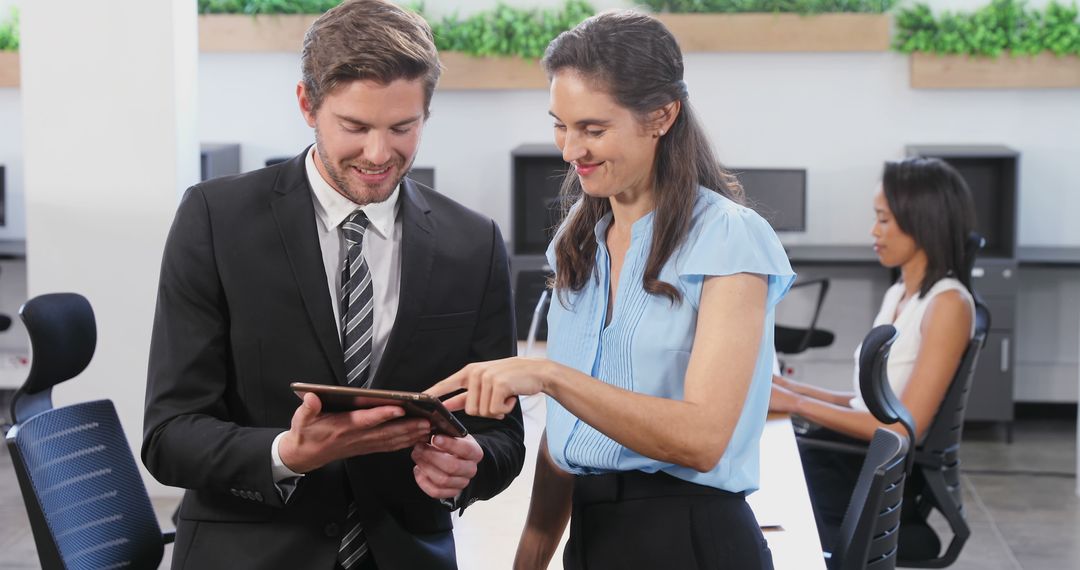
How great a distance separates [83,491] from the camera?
2.57 meters

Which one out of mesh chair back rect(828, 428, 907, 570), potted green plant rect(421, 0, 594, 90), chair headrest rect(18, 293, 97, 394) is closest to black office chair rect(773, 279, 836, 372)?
potted green plant rect(421, 0, 594, 90)

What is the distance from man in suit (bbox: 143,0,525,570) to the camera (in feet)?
5.52

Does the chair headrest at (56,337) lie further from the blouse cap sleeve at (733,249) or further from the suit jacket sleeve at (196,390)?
the blouse cap sleeve at (733,249)

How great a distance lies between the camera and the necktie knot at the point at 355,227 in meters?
1.80

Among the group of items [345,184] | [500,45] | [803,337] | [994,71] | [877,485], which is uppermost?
[500,45]

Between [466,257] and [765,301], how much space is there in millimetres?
450

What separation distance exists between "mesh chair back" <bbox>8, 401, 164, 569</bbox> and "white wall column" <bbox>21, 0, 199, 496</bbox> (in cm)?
245

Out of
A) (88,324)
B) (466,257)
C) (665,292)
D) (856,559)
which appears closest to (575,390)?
(665,292)

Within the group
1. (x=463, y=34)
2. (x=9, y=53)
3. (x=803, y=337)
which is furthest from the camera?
(x=9, y=53)

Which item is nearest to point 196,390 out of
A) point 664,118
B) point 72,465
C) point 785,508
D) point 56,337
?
point 664,118

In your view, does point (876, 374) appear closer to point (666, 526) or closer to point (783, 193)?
point (666, 526)

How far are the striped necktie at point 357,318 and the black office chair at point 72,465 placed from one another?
36.6 inches

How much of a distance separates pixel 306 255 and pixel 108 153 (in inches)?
141

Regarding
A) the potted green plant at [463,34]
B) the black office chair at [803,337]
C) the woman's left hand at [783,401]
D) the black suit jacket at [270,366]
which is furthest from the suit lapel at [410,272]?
the potted green plant at [463,34]
